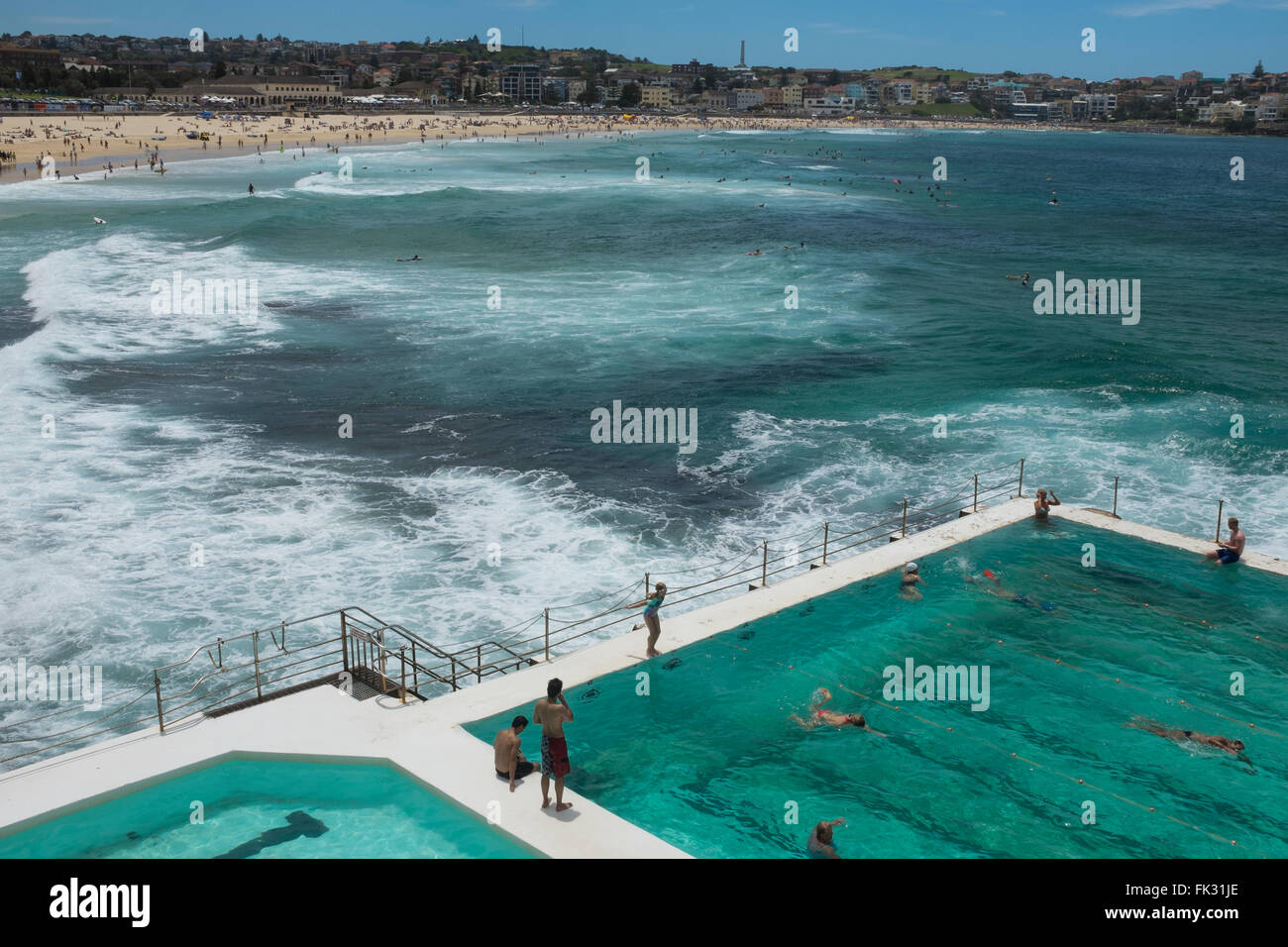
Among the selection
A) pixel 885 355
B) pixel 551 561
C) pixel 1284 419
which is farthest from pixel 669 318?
pixel 551 561

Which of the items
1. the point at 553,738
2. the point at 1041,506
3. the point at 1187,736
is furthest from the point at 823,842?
the point at 1041,506

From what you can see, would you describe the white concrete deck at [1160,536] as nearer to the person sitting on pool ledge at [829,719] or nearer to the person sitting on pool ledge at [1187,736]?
the person sitting on pool ledge at [1187,736]

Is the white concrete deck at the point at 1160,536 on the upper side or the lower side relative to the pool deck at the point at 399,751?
upper

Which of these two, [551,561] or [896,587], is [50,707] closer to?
[551,561]

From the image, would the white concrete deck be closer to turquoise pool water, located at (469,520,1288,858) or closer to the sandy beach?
turquoise pool water, located at (469,520,1288,858)

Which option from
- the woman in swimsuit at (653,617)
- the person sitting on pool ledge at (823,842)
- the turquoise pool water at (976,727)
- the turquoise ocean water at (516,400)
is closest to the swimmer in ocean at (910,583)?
the turquoise pool water at (976,727)

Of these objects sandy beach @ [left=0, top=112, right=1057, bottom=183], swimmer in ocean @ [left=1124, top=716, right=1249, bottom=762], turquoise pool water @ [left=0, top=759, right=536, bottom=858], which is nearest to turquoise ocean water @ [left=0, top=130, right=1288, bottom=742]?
turquoise pool water @ [left=0, top=759, right=536, bottom=858]

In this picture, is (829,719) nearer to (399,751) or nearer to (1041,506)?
(399,751)
